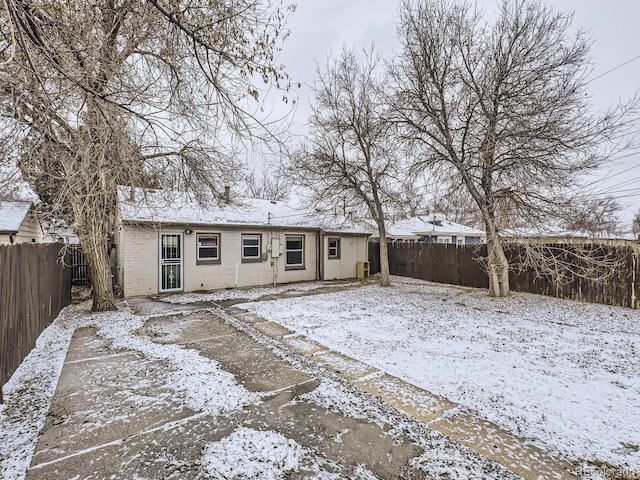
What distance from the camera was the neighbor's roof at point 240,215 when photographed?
9341mm

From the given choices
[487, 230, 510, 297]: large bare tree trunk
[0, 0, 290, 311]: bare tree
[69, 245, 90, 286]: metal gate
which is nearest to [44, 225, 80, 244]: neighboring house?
[69, 245, 90, 286]: metal gate

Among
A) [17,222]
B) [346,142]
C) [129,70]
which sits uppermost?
[346,142]

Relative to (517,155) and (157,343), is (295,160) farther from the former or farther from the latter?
(157,343)

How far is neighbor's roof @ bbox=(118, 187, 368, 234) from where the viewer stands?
30.6 ft

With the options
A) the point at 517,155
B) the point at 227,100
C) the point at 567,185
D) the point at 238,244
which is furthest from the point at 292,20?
the point at 238,244

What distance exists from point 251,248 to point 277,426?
9661 millimetres

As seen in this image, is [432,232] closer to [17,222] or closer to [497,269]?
[497,269]

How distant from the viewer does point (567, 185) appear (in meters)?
7.91

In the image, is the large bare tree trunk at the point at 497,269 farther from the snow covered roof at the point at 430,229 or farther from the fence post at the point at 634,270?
the snow covered roof at the point at 430,229

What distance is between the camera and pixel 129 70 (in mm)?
4273

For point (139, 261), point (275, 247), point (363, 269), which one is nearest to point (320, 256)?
point (275, 247)

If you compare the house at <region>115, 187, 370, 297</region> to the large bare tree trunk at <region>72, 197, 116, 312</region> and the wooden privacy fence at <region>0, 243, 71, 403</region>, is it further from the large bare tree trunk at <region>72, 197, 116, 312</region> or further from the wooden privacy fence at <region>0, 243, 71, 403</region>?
the wooden privacy fence at <region>0, 243, 71, 403</region>

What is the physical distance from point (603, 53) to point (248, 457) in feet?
38.9

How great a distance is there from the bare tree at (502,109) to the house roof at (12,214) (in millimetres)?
12075
